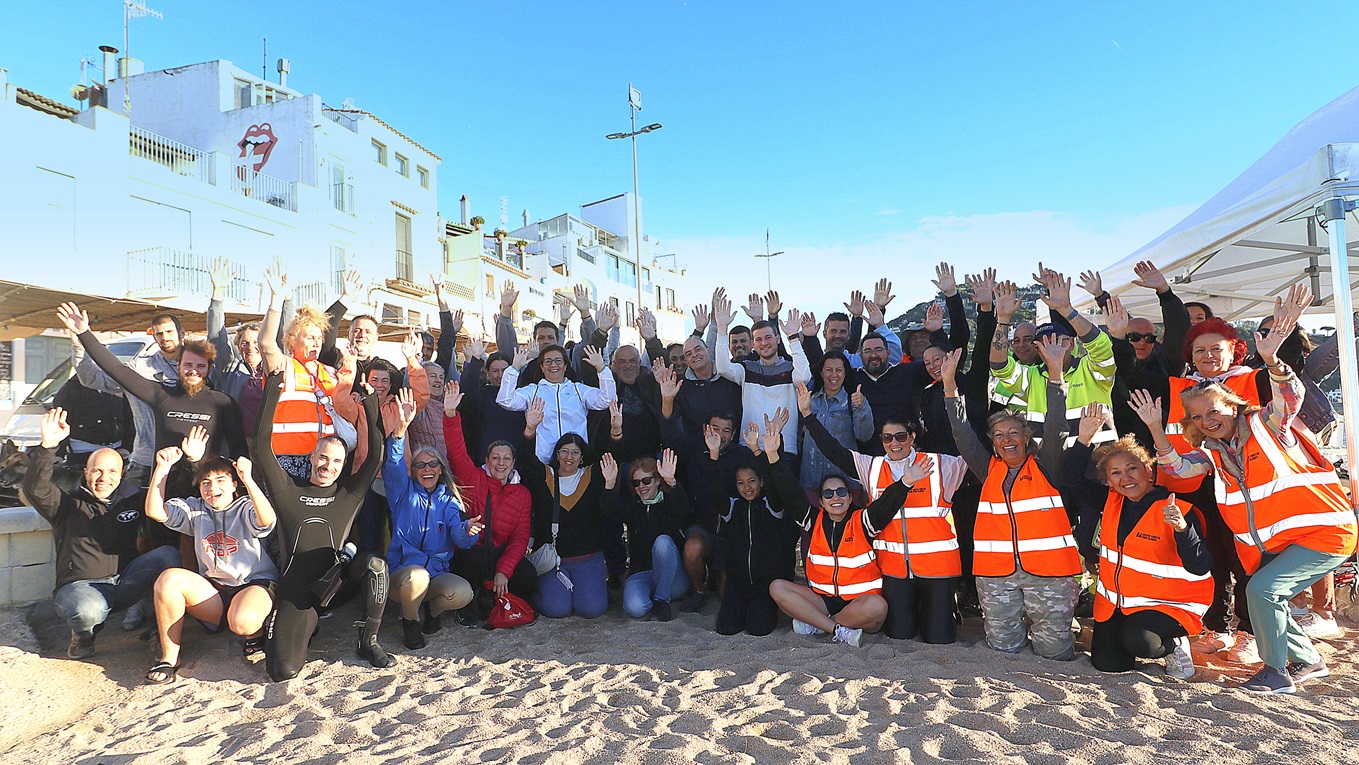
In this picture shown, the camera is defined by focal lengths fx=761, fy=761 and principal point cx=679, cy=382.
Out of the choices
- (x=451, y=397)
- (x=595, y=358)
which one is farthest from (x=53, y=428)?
(x=595, y=358)

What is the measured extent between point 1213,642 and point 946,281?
118 inches

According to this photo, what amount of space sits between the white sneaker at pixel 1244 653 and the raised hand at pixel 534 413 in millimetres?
4250

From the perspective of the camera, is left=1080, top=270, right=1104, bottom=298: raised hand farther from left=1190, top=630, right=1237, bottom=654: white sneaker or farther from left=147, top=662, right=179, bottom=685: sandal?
left=147, top=662, right=179, bottom=685: sandal

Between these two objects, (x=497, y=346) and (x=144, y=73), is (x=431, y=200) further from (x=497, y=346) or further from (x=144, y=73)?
(x=497, y=346)

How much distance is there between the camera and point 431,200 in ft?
88.3

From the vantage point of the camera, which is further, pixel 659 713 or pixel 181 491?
pixel 181 491

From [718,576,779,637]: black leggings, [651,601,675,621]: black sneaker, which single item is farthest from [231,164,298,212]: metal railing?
[718,576,779,637]: black leggings

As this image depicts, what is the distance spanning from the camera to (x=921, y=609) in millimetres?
4480

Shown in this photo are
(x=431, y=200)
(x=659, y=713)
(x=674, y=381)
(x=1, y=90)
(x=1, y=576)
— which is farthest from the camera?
(x=431, y=200)

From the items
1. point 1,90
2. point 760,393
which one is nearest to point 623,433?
point 760,393

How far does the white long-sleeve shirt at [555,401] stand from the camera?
5586mm

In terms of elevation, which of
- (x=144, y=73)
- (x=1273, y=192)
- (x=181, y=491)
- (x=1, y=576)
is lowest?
(x=1, y=576)

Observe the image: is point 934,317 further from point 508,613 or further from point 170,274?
point 170,274

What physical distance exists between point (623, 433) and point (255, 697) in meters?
2.86
